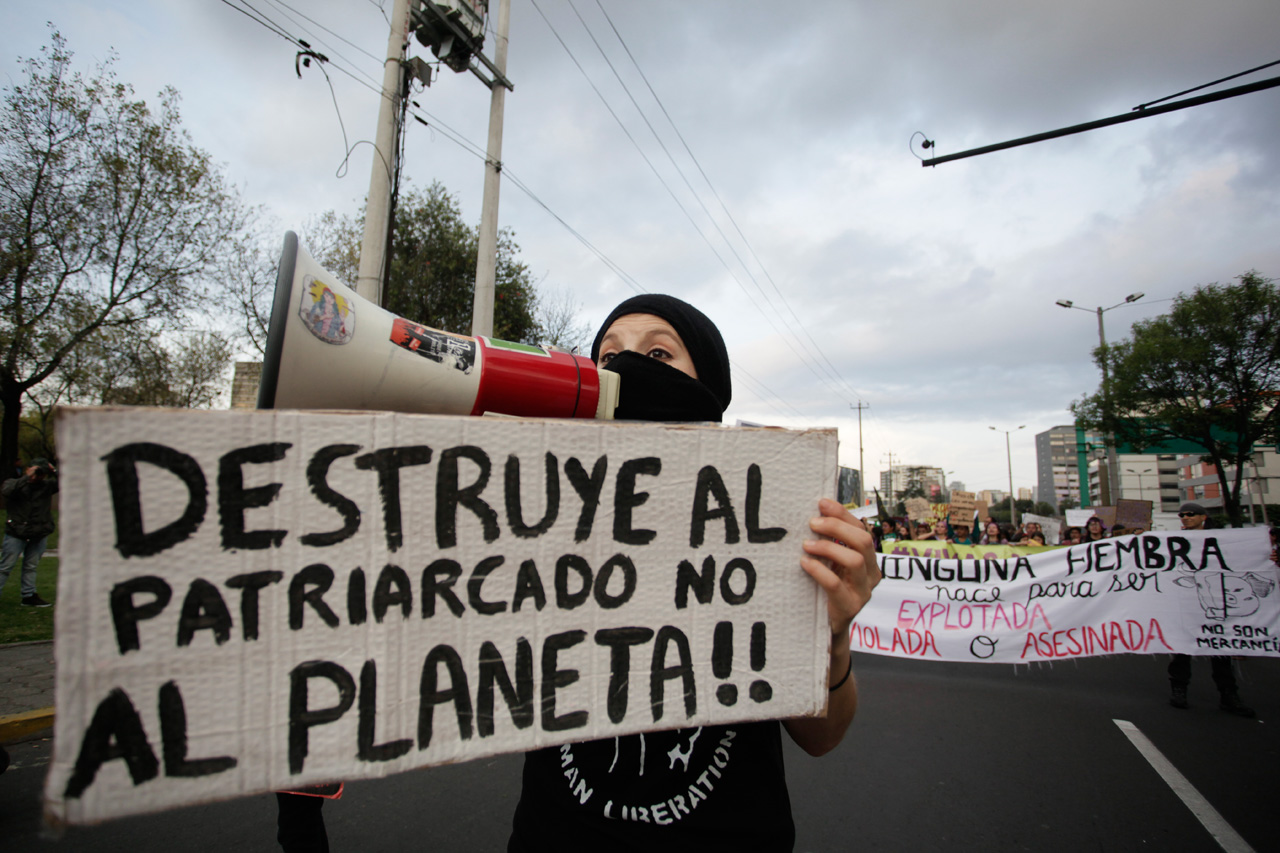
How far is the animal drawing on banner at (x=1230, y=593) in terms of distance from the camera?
4977 mm

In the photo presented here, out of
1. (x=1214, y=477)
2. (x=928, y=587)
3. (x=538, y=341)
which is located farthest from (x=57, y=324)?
(x=1214, y=477)

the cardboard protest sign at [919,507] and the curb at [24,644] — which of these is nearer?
the curb at [24,644]

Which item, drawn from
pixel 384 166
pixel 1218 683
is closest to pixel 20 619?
pixel 384 166

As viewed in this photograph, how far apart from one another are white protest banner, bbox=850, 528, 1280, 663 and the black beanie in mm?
4321

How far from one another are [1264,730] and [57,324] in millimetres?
19546

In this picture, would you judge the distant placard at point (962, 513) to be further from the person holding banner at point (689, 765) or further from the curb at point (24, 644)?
the curb at point (24, 644)

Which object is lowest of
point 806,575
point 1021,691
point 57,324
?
point 1021,691

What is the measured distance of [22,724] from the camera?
4.03 m

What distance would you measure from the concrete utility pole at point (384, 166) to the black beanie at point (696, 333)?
538 centimetres

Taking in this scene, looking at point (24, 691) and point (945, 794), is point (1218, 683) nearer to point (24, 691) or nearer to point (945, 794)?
point (945, 794)

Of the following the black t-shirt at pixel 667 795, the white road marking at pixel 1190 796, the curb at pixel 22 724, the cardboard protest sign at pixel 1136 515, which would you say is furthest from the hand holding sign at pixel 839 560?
the cardboard protest sign at pixel 1136 515

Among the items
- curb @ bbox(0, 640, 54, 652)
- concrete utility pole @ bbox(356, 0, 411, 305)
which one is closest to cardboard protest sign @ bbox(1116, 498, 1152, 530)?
concrete utility pole @ bbox(356, 0, 411, 305)

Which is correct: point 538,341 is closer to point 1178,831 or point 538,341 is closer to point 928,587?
point 928,587

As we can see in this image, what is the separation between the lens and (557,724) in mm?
870
